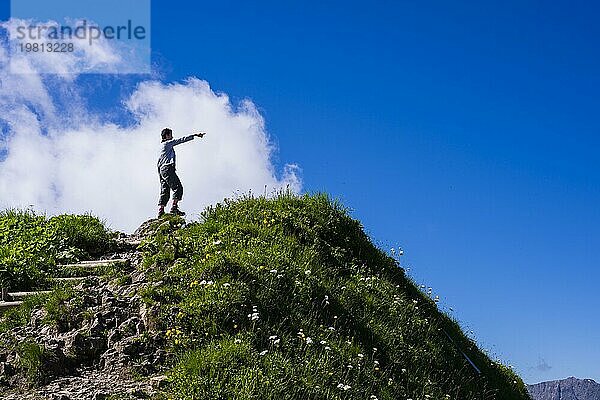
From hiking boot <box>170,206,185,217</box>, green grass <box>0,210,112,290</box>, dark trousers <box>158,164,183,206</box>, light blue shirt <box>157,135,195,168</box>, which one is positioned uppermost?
light blue shirt <box>157,135,195,168</box>

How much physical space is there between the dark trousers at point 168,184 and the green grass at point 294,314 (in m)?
2.36

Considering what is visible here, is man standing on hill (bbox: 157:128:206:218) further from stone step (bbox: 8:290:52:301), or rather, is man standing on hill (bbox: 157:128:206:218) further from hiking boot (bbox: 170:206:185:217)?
stone step (bbox: 8:290:52:301)

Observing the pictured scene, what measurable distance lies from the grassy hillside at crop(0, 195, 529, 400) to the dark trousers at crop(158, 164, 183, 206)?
52.7 inches

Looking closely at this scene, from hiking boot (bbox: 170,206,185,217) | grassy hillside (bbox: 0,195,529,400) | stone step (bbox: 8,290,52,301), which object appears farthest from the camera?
hiking boot (bbox: 170,206,185,217)

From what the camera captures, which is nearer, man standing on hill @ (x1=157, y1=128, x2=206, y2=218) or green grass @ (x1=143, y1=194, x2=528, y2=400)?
green grass @ (x1=143, y1=194, x2=528, y2=400)

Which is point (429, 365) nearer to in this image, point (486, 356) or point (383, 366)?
point (383, 366)

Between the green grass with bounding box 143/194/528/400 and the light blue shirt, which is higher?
the light blue shirt

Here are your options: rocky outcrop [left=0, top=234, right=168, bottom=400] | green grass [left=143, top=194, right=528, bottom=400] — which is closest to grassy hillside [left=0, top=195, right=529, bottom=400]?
green grass [left=143, top=194, right=528, bottom=400]

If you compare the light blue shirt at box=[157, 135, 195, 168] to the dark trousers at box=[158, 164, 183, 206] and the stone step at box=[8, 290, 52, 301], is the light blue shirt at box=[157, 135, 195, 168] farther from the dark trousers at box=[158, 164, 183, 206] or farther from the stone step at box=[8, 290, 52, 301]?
the stone step at box=[8, 290, 52, 301]

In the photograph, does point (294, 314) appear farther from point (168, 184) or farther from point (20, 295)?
point (168, 184)

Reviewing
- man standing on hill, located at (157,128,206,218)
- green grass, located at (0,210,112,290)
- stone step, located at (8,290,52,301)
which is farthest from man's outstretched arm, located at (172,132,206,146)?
stone step, located at (8,290,52,301)

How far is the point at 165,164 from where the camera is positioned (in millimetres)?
16609

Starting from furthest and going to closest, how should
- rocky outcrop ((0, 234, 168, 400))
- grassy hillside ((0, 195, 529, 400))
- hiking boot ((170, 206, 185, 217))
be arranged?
1. hiking boot ((170, 206, 185, 217))
2. grassy hillside ((0, 195, 529, 400))
3. rocky outcrop ((0, 234, 168, 400))

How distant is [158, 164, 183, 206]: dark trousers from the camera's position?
16.6m
